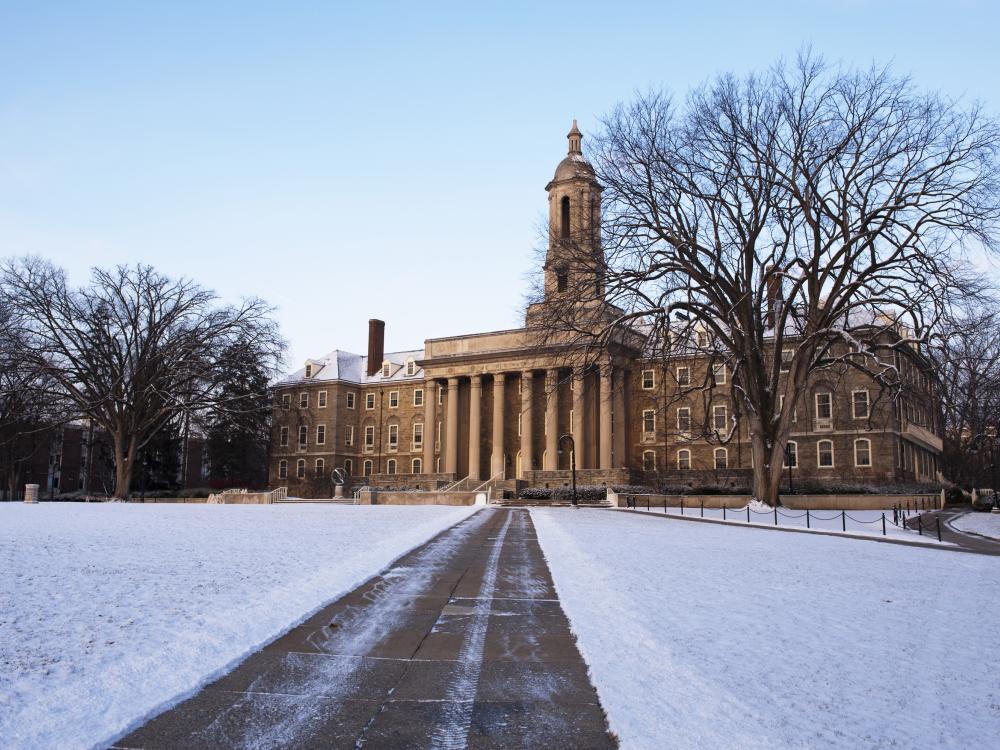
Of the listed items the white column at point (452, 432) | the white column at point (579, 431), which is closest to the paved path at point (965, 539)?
the white column at point (579, 431)

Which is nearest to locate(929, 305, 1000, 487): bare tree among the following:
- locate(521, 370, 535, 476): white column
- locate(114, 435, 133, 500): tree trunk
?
locate(521, 370, 535, 476): white column

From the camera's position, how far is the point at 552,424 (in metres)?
61.2

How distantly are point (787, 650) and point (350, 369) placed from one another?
→ 3234 inches

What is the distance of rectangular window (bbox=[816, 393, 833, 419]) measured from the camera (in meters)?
60.5

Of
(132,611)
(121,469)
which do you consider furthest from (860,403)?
(132,611)

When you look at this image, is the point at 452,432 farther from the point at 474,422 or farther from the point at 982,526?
the point at 982,526

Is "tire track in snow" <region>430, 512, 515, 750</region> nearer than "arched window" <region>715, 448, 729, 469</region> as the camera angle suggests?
Yes

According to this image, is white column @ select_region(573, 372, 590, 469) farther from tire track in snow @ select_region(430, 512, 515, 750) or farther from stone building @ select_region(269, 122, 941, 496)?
tire track in snow @ select_region(430, 512, 515, 750)

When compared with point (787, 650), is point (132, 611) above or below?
above

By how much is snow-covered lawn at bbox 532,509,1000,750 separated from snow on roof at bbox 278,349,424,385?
7050 centimetres

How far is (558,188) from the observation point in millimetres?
69062

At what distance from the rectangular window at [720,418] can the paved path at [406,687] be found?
192 feet

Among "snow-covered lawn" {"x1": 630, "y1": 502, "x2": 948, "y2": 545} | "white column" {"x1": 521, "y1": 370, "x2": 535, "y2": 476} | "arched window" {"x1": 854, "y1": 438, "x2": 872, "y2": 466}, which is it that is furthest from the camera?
"white column" {"x1": 521, "y1": 370, "x2": 535, "y2": 476}

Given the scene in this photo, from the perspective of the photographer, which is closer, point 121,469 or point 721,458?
point 121,469
